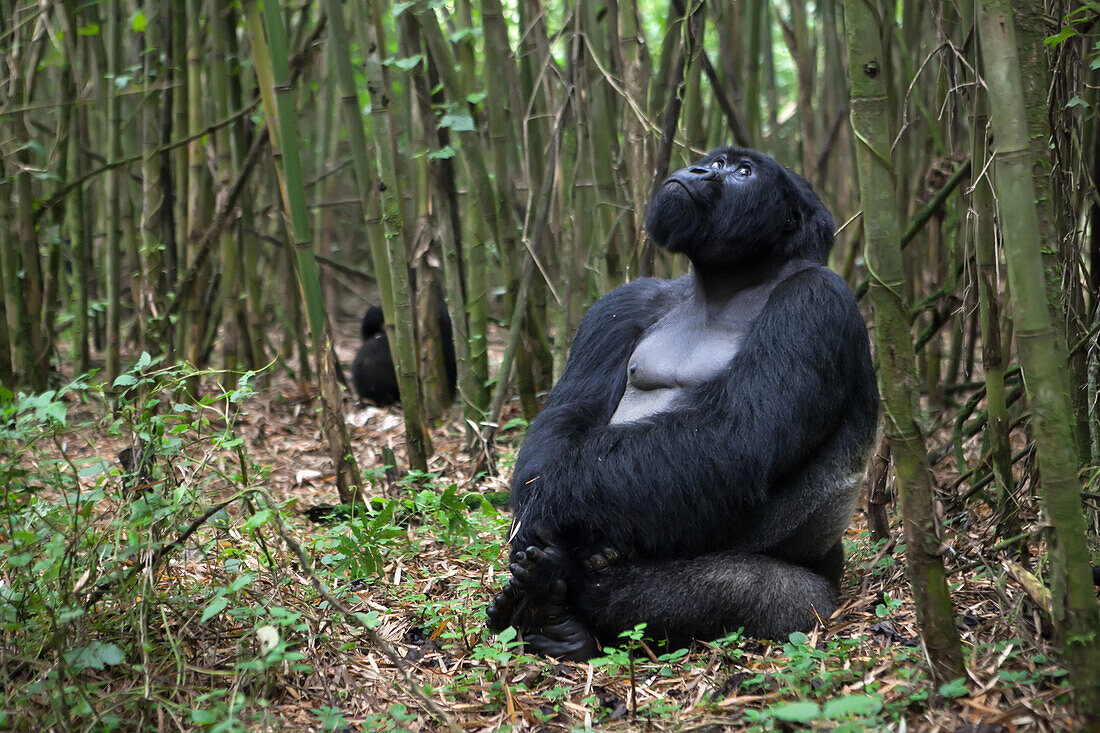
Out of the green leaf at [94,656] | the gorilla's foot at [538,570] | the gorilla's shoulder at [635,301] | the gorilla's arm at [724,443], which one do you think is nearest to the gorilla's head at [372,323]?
the gorilla's shoulder at [635,301]

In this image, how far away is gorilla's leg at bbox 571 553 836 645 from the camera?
8.77 feet

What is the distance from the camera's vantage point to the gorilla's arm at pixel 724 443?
264cm

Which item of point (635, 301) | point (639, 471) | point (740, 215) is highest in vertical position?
point (740, 215)

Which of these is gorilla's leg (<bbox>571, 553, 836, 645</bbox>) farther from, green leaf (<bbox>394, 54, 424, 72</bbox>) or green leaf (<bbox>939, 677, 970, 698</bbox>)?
green leaf (<bbox>394, 54, 424, 72</bbox>)

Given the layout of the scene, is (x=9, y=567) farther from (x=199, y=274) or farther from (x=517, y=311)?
(x=199, y=274)

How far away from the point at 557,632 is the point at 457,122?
223 centimetres

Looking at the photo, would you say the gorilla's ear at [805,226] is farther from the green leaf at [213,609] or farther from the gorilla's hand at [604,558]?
the green leaf at [213,609]

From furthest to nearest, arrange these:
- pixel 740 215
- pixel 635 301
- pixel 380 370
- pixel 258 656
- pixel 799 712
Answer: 1. pixel 380 370
2. pixel 635 301
3. pixel 740 215
4. pixel 258 656
5. pixel 799 712

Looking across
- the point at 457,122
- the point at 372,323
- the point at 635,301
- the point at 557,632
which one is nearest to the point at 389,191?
the point at 457,122

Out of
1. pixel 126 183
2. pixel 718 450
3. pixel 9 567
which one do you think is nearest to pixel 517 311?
pixel 718 450

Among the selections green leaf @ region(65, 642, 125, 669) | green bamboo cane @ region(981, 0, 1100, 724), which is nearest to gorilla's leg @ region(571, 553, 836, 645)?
green bamboo cane @ region(981, 0, 1100, 724)

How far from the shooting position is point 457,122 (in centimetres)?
408

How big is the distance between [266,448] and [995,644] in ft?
12.9

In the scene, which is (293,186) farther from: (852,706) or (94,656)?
(852,706)
